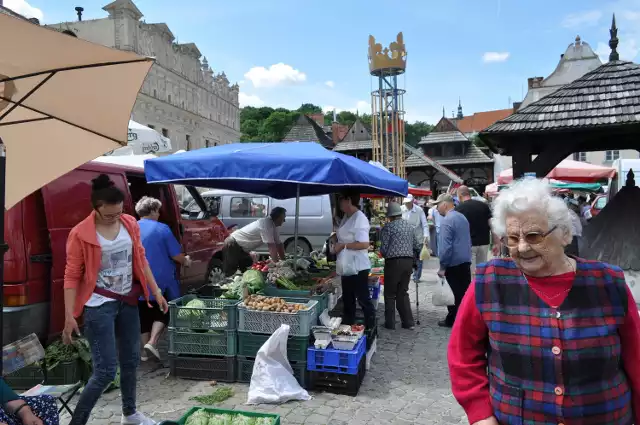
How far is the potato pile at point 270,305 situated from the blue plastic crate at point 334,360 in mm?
452

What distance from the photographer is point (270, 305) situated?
4.80 m

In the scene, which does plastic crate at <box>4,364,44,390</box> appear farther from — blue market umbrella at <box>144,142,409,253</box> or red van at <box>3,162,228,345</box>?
blue market umbrella at <box>144,142,409,253</box>

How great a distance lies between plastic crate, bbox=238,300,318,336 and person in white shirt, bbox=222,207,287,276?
2.45m

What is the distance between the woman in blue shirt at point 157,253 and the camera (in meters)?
5.08

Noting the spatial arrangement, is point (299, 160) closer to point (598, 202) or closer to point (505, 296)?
point (505, 296)

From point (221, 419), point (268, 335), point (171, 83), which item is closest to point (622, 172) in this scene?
point (268, 335)

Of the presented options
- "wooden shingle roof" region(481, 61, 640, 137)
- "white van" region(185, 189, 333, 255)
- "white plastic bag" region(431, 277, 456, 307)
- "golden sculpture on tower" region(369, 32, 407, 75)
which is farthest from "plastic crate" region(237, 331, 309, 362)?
"golden sculpture on tower" region(369, 32, 407, 75)

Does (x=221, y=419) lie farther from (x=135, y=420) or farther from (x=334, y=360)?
(x=334, y=360)

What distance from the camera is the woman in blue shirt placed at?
5.08m

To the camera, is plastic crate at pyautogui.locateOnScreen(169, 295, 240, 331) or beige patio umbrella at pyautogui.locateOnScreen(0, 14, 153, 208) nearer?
beige patio umbrella at pyautogui.locateOnScreen(0, 14, 153, 208)

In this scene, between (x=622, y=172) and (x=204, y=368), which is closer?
(x=204, y=368)

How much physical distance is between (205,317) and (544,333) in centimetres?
372

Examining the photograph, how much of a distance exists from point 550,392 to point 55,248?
4333mm

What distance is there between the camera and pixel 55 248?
4422 mm
